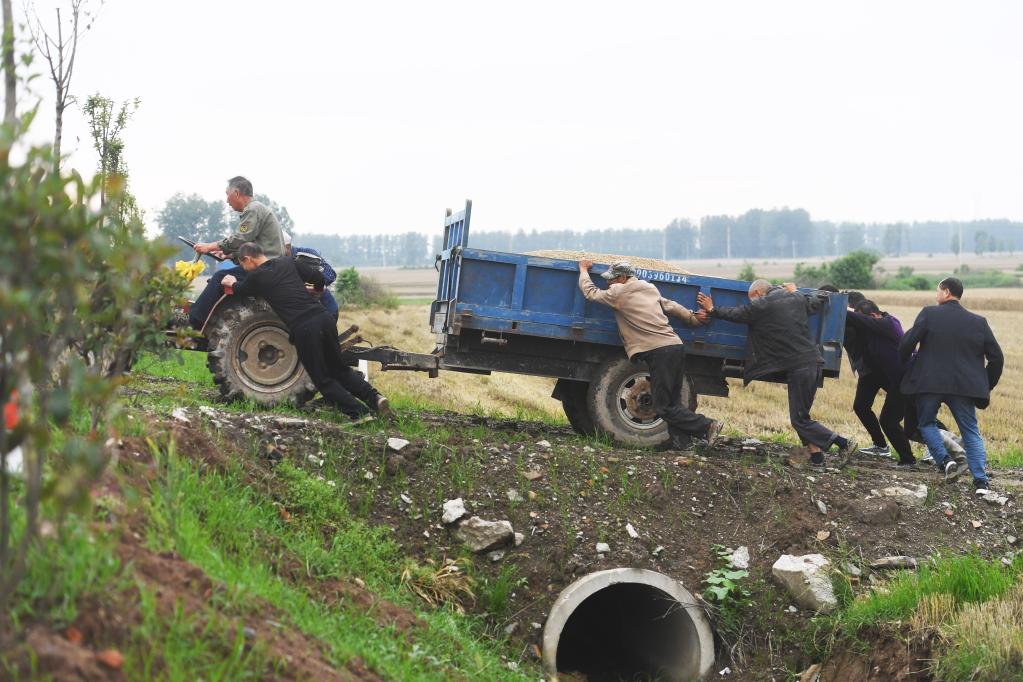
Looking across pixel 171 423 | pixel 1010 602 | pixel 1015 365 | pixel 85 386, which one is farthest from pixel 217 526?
pixel 1015 365

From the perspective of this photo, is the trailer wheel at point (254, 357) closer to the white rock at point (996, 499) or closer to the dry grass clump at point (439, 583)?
the dry grass clump at point (439, 583)

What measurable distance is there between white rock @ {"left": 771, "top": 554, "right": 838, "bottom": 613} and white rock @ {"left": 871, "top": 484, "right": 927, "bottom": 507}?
1.30 meters

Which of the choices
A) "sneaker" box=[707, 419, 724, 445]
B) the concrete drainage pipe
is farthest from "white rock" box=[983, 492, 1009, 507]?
the concrete drainage pipe

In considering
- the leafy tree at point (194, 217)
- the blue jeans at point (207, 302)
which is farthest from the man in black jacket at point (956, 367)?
the leafy tree at point (194, 217)

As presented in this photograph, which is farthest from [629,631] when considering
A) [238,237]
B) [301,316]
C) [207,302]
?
[238,237]

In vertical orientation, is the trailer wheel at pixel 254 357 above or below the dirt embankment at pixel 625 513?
above

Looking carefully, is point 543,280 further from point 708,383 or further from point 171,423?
point 171,423

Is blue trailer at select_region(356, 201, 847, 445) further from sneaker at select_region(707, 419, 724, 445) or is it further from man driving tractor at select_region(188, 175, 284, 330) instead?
man driving tractor at select_region(188, 175, 284, 330)

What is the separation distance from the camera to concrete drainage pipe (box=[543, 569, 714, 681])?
6910 millimetres

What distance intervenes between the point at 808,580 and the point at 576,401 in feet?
10.8

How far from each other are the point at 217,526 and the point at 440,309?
174 inches

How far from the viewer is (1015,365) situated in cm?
2247

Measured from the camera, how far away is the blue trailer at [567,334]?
8984 mm

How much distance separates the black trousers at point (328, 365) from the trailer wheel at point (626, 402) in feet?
6.79
